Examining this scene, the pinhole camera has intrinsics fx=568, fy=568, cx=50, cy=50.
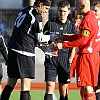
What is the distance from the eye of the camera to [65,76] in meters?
10.9

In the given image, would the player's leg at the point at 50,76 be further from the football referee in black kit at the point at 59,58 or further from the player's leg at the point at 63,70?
the player's leg at the point at 63,70

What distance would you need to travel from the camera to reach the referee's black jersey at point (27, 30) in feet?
31.8

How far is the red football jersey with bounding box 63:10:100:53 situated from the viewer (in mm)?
9281

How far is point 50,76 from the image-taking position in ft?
35.2

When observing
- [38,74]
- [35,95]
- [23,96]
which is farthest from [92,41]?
[38,74]

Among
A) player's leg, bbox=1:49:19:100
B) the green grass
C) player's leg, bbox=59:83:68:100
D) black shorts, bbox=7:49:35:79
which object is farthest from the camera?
the green grass

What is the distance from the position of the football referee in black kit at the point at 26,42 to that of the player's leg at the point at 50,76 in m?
0.91

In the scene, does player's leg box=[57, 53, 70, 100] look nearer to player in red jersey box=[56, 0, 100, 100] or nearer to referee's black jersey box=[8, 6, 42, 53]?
referee's black jersey box=[8, 6, 42, 53]

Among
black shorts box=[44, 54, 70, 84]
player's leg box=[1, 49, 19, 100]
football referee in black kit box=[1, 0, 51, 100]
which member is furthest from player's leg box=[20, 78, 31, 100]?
black shorts box=[44, 54, 70, 84]

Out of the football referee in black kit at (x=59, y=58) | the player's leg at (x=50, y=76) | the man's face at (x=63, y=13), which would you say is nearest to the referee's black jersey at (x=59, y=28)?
the football referee in black kit at (x=59, y=58)

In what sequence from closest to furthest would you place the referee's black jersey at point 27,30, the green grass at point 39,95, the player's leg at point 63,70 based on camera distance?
the referee's black jersey at point 27,30
the player's leg at point 63,70
the green grass at point 39,95

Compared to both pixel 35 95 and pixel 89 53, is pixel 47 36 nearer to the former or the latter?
pixel 89 53

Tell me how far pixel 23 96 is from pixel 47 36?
1148mm

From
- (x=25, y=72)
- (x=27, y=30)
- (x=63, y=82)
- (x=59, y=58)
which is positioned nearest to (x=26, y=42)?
(x=27, y=30)
